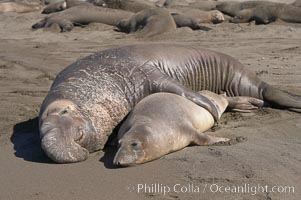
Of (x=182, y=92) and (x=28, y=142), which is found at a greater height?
(x=182, y=92)

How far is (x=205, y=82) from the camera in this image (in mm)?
6242

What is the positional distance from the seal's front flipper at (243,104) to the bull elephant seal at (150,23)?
6.01 metres

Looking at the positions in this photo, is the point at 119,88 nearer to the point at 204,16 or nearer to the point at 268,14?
the point at 268,14

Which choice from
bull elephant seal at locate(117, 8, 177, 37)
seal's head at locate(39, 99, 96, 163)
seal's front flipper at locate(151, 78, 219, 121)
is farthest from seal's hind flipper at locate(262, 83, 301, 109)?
bull elephant seal at locate(117, 8, 177, 37)

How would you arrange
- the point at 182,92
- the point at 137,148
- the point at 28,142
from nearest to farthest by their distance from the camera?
the point at 137,148, the point at 28,142, the point at 182,92

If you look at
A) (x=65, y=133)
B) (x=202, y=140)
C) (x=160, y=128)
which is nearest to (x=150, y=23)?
(x=202, y=140)

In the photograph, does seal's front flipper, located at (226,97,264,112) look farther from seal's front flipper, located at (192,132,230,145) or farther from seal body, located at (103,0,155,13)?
seal body, located at (103,0,155,13)

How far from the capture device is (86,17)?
1445 cm

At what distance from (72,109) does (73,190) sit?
37.6 inches

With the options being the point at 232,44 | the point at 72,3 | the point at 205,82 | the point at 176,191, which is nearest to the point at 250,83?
the point at 205,82

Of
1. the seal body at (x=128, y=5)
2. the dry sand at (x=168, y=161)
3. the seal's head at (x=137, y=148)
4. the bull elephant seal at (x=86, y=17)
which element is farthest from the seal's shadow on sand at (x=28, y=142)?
the seal body at (x=128, y=5)

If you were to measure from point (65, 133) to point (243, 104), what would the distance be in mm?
2274

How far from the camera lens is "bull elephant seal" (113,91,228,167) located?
4.33 m

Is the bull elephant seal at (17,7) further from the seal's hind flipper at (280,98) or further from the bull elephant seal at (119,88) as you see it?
the seal's hind flipper at (280,98)
